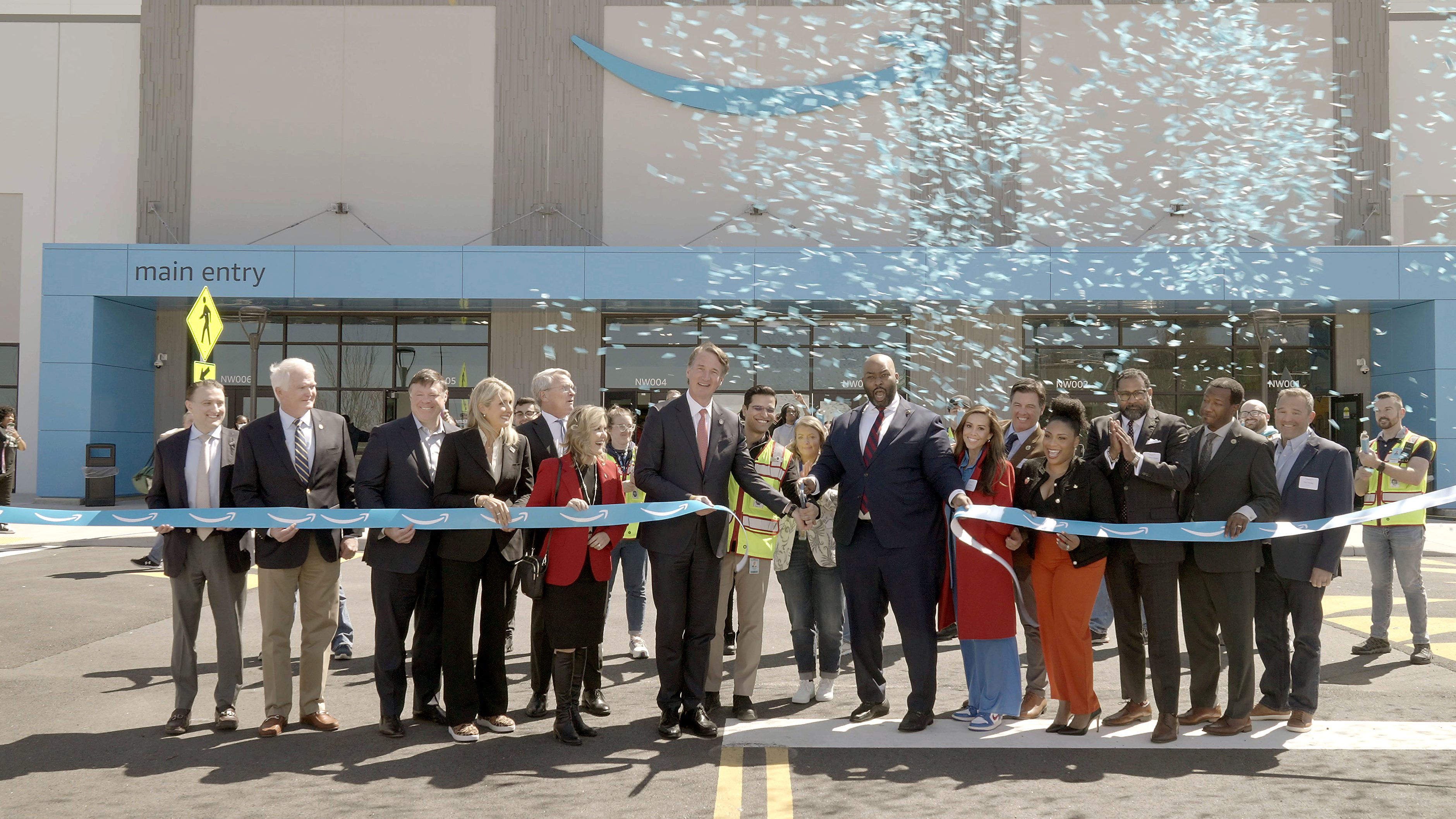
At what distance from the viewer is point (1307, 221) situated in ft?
63.6

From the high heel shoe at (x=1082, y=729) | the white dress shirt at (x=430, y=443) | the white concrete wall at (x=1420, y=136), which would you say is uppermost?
the white concrete wall at (x=1420, y=136)

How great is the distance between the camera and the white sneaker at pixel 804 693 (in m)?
6.21

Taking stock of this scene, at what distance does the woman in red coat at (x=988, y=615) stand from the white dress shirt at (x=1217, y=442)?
1047 mm

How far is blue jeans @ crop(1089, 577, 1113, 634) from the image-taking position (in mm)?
8195

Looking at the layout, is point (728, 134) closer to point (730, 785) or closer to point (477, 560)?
point (477, 560)

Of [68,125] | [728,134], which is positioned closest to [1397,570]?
[728,134]

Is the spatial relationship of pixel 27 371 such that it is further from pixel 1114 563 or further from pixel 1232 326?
pixel 1232 326

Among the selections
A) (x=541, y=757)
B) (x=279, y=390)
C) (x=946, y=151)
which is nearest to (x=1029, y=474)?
(x=541, y=757)

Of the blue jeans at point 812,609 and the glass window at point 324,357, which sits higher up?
the glass window at point 324,357

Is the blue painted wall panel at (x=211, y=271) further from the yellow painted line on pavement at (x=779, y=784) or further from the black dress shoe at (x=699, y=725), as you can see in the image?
the yellow painted line on pavement at (x=779, y=784)

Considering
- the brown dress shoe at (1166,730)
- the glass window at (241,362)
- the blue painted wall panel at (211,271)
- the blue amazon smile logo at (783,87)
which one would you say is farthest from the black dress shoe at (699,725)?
the glass window at (241,362)

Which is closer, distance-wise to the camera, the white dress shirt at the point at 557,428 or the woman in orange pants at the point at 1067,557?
the woman in orange pants at the point at 1067,557

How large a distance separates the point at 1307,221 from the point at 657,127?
12822 millimetres

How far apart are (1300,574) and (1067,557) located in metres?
1.30
